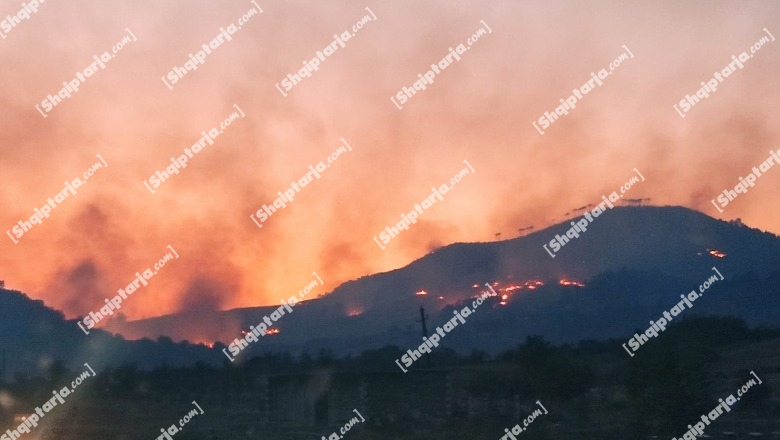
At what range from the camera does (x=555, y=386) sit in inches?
1578

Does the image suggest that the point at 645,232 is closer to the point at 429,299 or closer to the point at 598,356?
the point at 429,299

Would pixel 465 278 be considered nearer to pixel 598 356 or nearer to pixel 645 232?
pixel 645 232

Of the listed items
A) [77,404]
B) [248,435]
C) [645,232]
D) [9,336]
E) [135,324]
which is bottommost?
[645,232]

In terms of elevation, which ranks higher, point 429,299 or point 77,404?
point 77,404

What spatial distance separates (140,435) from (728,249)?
122m

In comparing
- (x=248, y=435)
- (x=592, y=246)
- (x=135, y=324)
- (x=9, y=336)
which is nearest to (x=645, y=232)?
(x=592, y=246)

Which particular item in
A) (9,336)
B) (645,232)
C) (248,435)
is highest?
(9,336)

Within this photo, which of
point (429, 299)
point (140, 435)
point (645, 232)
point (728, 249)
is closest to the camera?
point (140, 435)

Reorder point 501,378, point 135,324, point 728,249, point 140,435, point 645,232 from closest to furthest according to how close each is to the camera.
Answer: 1. point 140,435
2. point 501,378
3. point 135,324
4. point 728,249
5. point 645,232

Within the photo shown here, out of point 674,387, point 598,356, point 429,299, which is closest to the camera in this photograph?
point 674,387

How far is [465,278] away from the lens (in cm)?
13000

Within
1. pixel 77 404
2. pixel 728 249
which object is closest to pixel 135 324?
pixel 77 404

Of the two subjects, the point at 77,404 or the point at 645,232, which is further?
the point at 645,232

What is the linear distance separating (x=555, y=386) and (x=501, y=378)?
13.1 ft
